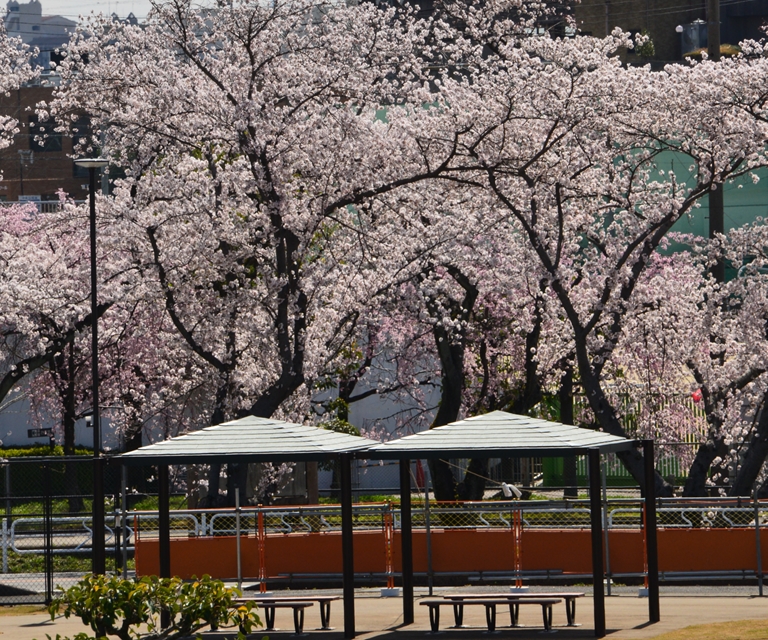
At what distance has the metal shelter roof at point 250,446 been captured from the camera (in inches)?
554

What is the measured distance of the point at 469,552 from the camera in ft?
63.3

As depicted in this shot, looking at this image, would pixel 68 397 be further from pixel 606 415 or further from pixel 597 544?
pixel 597 544

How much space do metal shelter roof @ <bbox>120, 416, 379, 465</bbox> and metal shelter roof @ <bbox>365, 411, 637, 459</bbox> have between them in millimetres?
625

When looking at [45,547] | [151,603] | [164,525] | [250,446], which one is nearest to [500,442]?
[250,446]

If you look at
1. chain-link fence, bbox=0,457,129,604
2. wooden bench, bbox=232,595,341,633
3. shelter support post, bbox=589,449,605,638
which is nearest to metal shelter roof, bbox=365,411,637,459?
shelter support post, bbox=589,449,605,638

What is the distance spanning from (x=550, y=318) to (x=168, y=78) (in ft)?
34.1

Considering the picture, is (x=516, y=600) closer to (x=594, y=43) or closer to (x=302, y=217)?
(x=302, y=217)

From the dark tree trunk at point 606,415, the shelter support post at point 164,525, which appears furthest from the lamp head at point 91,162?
the shelter support post at point 164,525

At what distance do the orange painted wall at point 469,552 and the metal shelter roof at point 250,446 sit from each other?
15.3ft

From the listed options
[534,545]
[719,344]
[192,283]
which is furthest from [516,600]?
[719,344]

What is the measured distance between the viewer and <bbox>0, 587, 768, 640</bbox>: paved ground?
1423cm

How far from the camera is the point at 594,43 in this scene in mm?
24562

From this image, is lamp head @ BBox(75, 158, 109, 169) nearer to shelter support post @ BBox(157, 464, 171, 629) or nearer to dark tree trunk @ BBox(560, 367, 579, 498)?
shelter support post @ BBox(157, 464, 171, 629)

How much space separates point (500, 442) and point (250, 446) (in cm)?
293
